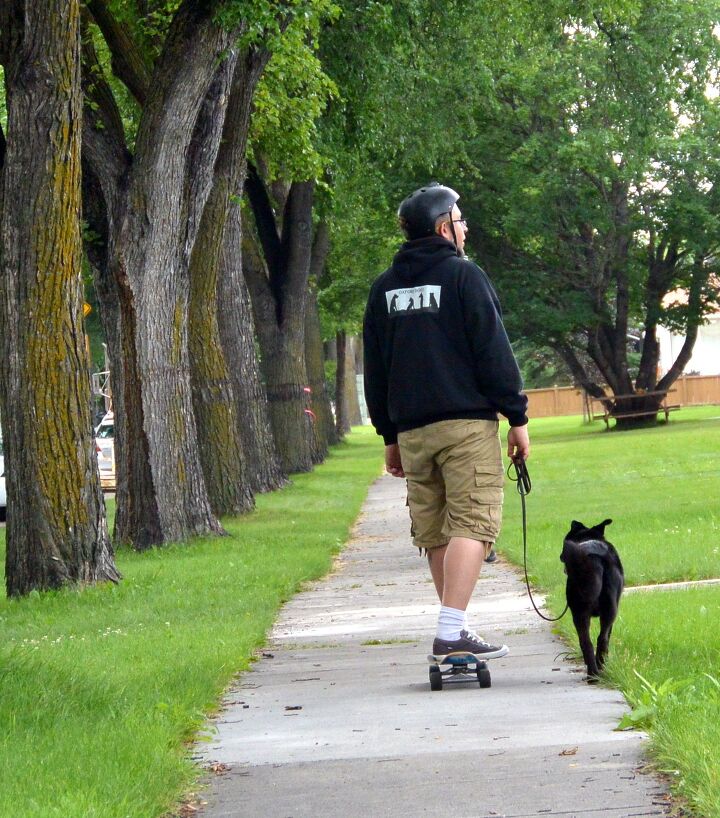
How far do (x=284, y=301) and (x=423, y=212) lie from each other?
22.6 m

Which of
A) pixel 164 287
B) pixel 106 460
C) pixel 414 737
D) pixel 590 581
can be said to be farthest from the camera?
pixel 106 460

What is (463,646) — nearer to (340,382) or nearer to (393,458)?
(393,458)

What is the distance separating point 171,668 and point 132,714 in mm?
1333

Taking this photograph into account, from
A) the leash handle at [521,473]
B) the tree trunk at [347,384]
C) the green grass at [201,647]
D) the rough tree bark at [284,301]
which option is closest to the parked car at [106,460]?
the rough tree bark at [284,301]

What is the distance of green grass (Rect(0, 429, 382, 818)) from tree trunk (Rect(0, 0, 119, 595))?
580 millimetres

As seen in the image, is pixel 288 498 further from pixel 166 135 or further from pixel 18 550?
pixel 18 550

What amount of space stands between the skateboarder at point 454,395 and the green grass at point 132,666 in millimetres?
1236

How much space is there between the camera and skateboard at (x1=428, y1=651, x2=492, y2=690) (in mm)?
6523

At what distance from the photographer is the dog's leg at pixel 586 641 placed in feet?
20.2

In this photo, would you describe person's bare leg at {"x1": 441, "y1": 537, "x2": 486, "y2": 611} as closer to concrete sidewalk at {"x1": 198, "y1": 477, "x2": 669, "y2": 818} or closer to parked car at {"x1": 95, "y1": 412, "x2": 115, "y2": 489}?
concrete sidewalk at {"x1": 198, "y1": 477, "x2": 669, "y2": 818}

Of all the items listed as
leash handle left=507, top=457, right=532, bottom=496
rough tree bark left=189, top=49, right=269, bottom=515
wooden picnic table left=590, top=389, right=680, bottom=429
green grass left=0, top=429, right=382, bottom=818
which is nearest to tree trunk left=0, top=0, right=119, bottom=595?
green grass left=0, top=429, right=382, bottom=818

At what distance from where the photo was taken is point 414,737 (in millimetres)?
5457

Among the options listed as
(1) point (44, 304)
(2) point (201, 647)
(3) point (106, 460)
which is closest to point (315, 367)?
(3) point (106, 460)

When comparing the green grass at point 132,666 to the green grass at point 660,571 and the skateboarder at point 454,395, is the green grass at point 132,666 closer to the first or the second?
the skateboarder at point 454,395
